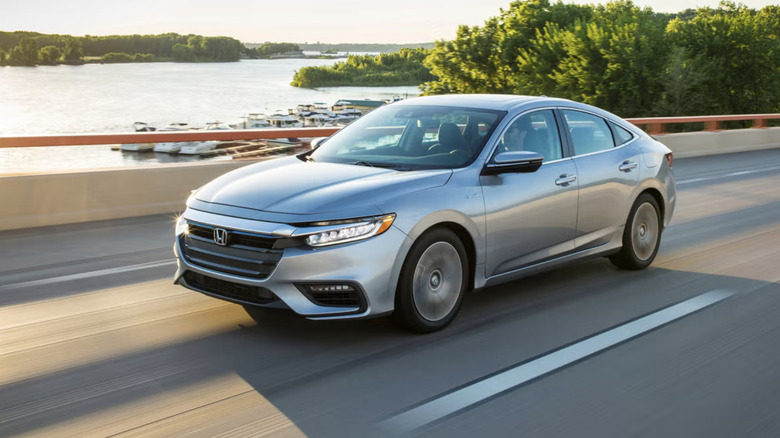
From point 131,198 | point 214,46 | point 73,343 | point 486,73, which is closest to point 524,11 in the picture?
point 486,73

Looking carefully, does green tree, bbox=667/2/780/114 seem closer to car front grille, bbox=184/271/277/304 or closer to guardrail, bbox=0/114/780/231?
guardrail, bbox=0/114/780/231

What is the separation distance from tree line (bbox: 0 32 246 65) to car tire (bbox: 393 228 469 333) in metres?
25.2

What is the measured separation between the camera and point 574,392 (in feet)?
14.8

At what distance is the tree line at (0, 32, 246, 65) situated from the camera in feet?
116

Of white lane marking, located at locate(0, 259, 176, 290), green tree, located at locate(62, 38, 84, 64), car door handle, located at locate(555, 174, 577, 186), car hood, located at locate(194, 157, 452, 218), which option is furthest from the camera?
green tree, located at locate(62, 38, 84, 64)

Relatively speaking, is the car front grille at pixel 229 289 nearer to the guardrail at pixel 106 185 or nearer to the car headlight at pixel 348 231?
the car headlight at pixel 348 231

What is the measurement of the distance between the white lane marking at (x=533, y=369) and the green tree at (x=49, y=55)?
38.5 metres

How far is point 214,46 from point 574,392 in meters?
120

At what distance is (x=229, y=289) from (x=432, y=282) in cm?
130

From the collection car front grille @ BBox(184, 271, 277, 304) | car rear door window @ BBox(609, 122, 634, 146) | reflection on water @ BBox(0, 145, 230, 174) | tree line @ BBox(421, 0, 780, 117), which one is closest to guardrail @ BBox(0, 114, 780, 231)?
reflection on water @ BBox(0, 145, 230, 174)

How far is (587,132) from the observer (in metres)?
7.02

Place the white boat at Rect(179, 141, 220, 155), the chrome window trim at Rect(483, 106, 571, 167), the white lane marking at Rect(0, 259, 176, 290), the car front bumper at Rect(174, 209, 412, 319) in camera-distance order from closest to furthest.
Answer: the car front bumper at Rect(174, 209, 412, 319) → the chrome window trim at Rect(483, 106, 571, 167) → the white lane marking at Rect(0, 259, 176, 290) → the white boat at Rect(179, 141, 220, 155)

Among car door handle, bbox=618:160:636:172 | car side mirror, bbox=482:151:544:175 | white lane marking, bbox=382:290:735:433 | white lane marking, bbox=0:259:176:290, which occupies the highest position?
car side mirror, bbox=482:151:544:175

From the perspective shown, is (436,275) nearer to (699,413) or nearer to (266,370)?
(266,370)
